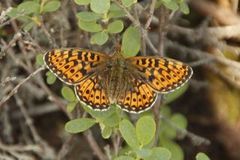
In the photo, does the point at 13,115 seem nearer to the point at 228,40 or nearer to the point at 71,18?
the point at 71,18

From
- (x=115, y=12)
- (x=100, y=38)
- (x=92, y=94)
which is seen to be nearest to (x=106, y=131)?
(x=92, y=94)

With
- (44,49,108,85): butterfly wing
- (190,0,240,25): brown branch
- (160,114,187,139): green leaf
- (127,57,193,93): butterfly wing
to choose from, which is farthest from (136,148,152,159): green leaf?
(190,0,240,25): brown branch

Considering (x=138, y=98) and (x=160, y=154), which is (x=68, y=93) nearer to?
(x=138, y=98)

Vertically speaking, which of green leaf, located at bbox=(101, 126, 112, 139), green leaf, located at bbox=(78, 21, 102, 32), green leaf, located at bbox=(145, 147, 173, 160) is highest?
green leaf, located at bbox=(78, 21, 102, 32)

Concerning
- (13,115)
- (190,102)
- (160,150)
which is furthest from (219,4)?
(13,115)

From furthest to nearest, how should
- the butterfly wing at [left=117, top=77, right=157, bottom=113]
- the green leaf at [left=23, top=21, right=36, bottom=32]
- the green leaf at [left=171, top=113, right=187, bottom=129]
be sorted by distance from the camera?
the green leaf at [left=171, top=113, right=187, bottom=129]
the green leaf at [left=23, top=21, right=36, bottom=32]
the butterfly wing at [left=117, top=77, right=157, bottom=113]

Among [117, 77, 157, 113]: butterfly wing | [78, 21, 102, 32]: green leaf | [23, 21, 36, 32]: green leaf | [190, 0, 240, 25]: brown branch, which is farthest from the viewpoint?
[190, 0, 240, 25]: brown branch

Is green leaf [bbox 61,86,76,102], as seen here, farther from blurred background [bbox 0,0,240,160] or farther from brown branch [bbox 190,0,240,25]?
brown branch [bbox 190,0,240,25]
